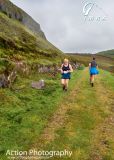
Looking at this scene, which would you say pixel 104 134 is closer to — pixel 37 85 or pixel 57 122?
pixel 57 122

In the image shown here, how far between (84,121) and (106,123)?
1.11 meters

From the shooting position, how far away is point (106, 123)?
1841 cm

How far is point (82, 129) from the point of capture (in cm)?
1695

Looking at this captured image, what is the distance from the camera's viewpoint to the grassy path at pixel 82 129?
1448 centimetres

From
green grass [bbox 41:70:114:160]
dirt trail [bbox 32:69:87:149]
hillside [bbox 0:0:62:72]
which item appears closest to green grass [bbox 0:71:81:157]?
dirt trail [bbox 32:69:87:149]

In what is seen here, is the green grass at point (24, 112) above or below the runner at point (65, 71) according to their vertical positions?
below

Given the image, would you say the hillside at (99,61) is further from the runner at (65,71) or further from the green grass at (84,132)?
the green grass at (84,132)

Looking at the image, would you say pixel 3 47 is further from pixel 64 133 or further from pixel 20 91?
pixel 64 133

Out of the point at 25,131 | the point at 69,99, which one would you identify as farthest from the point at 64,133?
the point at 69,99

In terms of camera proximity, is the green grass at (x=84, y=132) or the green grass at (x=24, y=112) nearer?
the green grass at (x=84, y=132)

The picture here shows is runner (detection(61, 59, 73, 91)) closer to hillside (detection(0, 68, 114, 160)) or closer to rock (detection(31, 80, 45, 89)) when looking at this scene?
rock (detection(31, 80, 45, 89))

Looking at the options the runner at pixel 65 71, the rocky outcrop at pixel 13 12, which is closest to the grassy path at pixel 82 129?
the runner at pixel 65 71

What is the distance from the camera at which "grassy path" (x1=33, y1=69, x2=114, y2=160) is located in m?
14.5

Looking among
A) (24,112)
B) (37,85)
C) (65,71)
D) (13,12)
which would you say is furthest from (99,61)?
(24,112)
